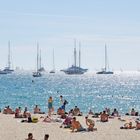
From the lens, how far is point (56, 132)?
2817 centimetres

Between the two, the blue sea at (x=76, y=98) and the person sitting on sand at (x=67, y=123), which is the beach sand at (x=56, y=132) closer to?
the person sitting on sand at (x=67, y=123)

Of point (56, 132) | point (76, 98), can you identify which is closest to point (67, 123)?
point (56, 132)

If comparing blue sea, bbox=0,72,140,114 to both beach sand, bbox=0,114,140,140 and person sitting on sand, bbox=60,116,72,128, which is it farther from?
person sitting on sand, bbox=60,116,72,128

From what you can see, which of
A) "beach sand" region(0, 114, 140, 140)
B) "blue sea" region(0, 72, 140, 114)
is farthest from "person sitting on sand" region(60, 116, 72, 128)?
"blue sea" region(0, 72, 140, 114)

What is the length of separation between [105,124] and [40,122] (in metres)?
4.26

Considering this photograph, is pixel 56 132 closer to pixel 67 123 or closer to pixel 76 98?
pixel 67 123

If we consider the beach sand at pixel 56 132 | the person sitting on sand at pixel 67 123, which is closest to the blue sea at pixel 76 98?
the beach sand at pixel 56 132

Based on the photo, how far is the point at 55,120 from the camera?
33031 millimetres

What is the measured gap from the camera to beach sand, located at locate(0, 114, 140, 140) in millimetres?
26469

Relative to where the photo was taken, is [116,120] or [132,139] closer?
[132,139]

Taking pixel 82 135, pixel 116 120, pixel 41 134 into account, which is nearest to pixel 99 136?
pixel 82 135

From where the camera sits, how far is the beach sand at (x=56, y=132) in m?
26.5

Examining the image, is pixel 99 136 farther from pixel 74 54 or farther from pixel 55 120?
pixel 74 54

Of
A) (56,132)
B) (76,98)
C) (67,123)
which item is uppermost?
(67,123)
